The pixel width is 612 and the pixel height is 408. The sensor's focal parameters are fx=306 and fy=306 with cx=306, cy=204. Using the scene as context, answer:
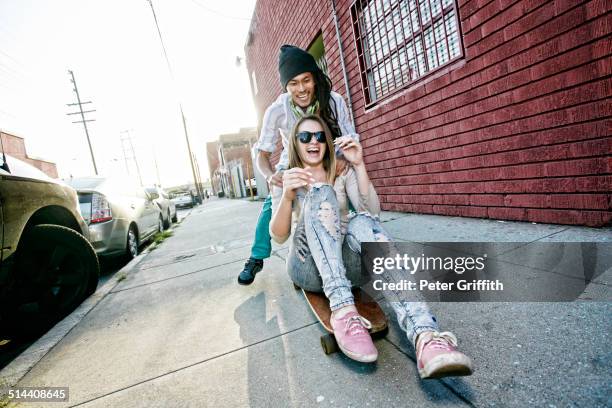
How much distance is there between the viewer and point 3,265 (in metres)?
1.93

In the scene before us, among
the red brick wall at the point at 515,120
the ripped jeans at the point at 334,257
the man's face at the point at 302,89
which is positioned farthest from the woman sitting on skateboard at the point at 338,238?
the red brick wall at the point at 515,120

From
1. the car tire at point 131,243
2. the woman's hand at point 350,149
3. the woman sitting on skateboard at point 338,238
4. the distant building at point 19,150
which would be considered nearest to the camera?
the woman sitting on skateboard at point 338,238

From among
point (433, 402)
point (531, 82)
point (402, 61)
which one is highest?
point (402, 61)

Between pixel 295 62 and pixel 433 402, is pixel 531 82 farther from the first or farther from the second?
pixel 433 402

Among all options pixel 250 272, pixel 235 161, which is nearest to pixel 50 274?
pixel 250 272

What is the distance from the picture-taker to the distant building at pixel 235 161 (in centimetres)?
2669

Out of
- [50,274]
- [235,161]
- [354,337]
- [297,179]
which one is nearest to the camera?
[354,337]

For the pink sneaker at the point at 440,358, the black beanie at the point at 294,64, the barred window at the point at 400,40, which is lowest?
the pink sneaker at the point at 440,358

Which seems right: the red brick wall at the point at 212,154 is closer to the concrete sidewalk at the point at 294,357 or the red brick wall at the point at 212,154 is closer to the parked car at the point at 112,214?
the parked car at the point at 112,214

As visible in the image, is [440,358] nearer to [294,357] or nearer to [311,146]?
[294,357]

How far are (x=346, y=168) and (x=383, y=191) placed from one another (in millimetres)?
3313

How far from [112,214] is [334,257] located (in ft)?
13.7

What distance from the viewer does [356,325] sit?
4.69 ft

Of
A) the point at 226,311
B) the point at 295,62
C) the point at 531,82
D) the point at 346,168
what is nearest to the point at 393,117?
the point at 531,82
